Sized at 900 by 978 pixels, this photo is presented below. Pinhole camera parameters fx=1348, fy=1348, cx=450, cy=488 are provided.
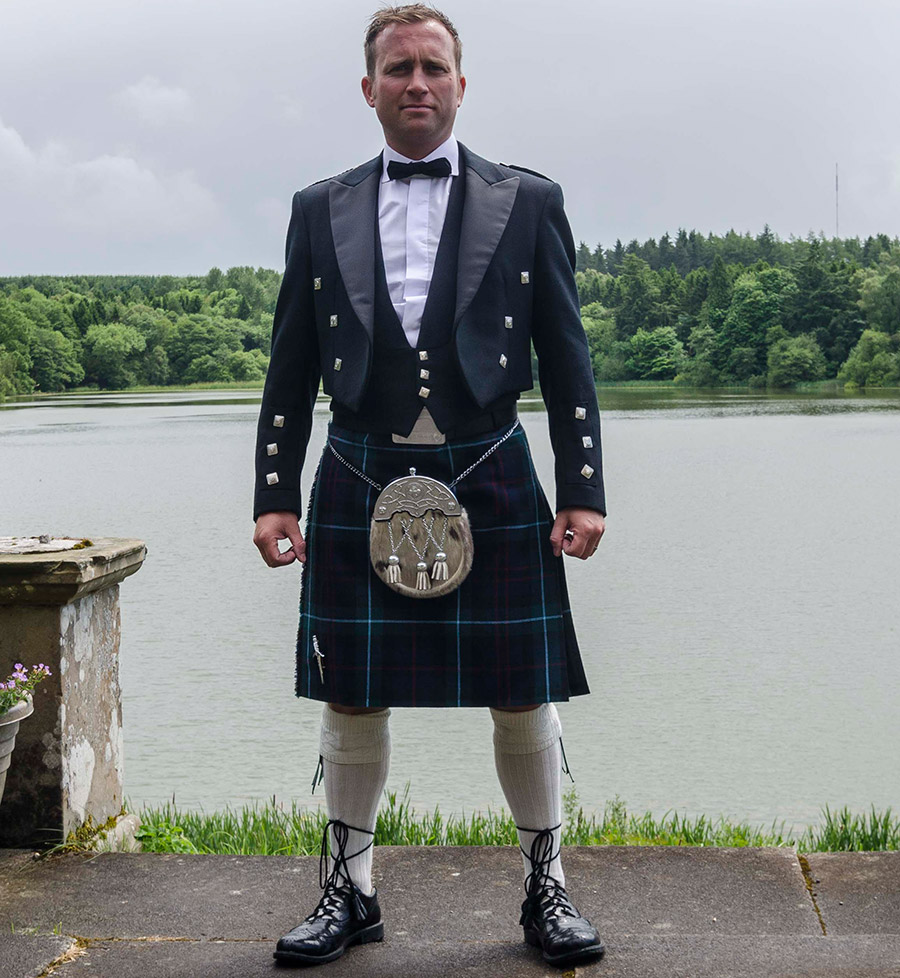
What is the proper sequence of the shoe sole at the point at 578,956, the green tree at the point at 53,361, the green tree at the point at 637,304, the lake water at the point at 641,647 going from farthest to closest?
the green tree at the point at 637,304 < the green tree at the point at 53,361 < the lake water at the point at 641,647 < the shoe sole at the point at 578,956

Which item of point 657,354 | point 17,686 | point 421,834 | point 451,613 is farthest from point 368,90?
point 657,354

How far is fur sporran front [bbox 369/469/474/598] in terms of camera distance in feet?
7.43

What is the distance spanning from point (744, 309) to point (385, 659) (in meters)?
72.7

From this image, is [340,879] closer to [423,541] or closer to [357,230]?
[423,541]

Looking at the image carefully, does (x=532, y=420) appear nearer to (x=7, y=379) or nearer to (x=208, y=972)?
(x=208, y=972)

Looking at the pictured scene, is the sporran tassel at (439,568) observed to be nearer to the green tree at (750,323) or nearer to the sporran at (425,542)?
the sporran at (425,542)

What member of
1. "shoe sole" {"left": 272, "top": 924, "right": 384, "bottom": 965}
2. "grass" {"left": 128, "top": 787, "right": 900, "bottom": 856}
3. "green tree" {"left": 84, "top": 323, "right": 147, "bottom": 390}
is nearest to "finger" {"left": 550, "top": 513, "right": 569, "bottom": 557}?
"shoe sole" {"left": 272, "top": 924, "right": 384, "bottom": 965}

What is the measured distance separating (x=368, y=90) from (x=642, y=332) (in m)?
76.0

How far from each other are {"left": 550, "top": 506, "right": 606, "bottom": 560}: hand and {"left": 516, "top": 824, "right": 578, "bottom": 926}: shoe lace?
0.49m

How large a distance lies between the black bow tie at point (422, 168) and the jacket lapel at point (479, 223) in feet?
0.16

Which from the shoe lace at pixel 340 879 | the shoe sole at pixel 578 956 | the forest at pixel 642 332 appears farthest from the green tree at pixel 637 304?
the shoe sole at pixel 578 956

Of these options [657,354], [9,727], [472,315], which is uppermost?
[657,354]

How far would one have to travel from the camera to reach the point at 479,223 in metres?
2.33

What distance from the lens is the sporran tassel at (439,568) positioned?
A: 2.27 meters
